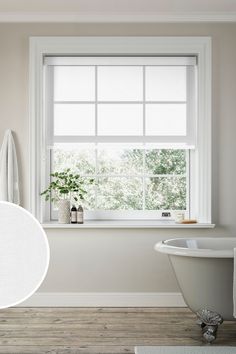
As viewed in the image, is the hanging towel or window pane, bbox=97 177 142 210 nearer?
the hanging towel

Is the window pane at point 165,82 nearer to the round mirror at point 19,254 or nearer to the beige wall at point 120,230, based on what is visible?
the beige wall at point 120,230

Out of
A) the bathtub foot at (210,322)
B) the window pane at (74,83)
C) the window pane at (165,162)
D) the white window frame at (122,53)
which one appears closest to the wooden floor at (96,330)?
the bathtub foot at (210,322)

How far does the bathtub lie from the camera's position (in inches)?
114

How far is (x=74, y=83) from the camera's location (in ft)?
13.3

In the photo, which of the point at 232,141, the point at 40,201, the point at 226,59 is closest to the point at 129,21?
the point at 226,59

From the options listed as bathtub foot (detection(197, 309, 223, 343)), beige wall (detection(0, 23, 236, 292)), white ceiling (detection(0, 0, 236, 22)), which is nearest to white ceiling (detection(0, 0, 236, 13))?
white ceiling (detection(0, 0, 236, 22))

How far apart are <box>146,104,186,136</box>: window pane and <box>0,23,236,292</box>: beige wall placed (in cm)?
31

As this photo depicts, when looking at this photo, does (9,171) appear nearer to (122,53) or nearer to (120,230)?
(120,230)

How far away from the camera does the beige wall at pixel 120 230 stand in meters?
3.91

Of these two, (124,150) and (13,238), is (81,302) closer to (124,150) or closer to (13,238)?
(124,150)

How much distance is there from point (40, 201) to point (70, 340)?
4.55 ft

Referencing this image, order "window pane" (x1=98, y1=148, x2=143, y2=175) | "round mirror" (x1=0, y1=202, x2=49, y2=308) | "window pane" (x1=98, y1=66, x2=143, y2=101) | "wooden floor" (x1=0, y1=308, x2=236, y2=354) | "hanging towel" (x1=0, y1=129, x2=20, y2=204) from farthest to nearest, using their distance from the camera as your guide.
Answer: "window pane" (x1=98, y1=148, x2=143, y2=175)
"window pane" (x1=98, y1=66, x2=143, y2=101)
"hanging towel" (x1=0, y1=129, x2=20, y2=204)
"wooden floor" (x1=0, y1=308, x2=236, y2=354)
"round mirror" (x1=0, y1=202, x2=49, y2=308)

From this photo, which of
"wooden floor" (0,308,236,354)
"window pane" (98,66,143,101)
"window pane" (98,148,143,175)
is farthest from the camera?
"window pane" (98,148,143,175)

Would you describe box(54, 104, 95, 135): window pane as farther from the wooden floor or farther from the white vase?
the wooden floor
